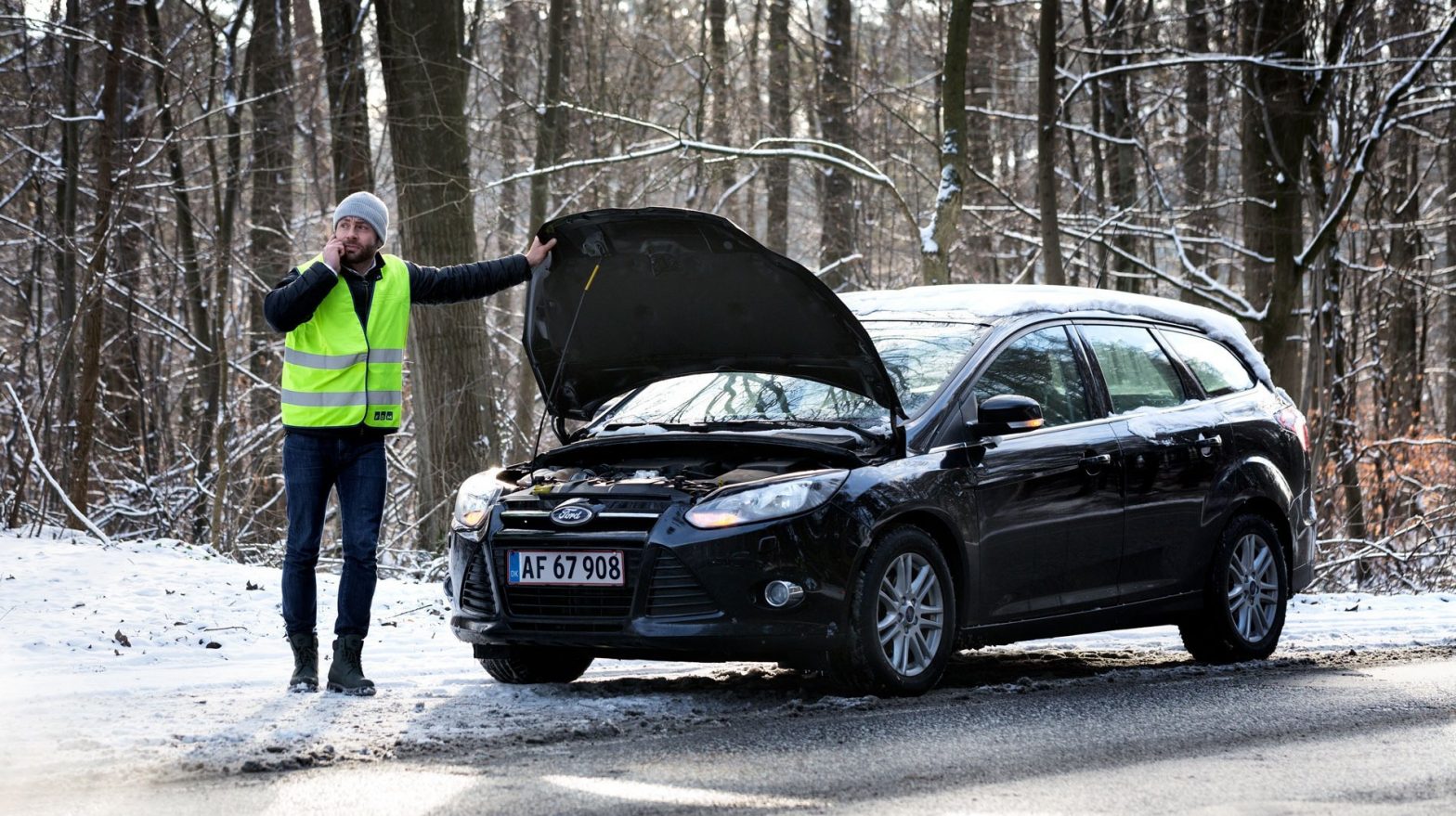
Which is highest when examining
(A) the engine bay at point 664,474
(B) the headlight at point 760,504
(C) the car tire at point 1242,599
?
(A) the engine bay at point 664,474

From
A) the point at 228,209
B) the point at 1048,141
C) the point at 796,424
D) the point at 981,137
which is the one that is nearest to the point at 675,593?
the point at 796,424

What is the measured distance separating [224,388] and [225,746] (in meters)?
11.8

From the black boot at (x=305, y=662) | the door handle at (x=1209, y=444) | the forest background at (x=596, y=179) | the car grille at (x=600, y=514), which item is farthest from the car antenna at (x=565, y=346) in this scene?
the forest background at (x=596, y=179)

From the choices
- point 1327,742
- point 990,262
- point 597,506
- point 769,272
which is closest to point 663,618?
point 597,506

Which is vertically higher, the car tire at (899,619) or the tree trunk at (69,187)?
the tree trunk at (69,187)

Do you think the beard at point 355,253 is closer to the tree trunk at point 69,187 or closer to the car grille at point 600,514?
the car grille at point 600,514

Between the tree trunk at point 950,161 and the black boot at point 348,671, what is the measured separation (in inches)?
368

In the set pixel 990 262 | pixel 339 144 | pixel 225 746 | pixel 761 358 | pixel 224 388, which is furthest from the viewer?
pixel 990 262

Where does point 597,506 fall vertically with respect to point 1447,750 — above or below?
above

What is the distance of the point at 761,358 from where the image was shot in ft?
24.4

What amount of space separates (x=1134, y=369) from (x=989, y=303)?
3.03 feet

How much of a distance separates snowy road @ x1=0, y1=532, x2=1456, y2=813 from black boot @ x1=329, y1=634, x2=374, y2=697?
106 millimetres

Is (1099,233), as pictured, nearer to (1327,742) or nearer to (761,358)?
(761,358)

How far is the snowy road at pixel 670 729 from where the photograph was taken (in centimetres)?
491
